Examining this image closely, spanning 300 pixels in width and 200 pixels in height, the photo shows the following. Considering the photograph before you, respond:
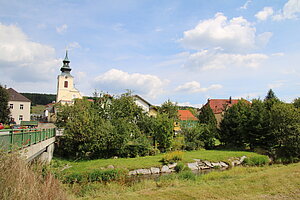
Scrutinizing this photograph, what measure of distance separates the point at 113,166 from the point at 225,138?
1780 centimetres

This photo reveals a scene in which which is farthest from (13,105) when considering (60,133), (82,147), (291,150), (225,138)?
(291,150)

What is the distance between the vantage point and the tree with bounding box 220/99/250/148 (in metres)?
28.3

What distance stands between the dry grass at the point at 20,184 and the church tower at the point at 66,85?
193 ft

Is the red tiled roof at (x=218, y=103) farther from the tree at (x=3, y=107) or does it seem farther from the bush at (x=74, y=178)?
the tree at (x=3, y=107)

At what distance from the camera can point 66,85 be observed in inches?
2441

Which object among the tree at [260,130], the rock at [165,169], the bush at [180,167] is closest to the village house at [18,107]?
the rock at [165,169]

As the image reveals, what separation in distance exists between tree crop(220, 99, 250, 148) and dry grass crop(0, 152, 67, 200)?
26833 millimetres

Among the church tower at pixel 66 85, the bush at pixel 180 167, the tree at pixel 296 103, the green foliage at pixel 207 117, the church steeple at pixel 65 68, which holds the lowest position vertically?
the bush at pixel 180 167

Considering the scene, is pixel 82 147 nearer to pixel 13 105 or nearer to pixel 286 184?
pixel 286 184

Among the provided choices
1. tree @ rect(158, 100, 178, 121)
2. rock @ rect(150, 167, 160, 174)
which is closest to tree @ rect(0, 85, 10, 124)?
tree @ rect(158, 100, 178, 121)

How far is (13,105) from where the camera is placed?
161 feet

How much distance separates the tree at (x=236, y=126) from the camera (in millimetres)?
28334

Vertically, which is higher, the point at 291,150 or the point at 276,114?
the point at 276,114

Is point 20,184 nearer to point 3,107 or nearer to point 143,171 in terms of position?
point 143,171
